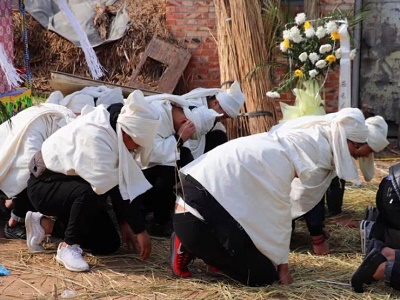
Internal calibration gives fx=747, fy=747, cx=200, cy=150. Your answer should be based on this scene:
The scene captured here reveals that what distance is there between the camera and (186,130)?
5.41m

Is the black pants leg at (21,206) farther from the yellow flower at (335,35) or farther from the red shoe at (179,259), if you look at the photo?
the yellow flower at (335,35)

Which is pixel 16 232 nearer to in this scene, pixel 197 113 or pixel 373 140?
pixel 197 113

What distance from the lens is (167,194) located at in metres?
5.41

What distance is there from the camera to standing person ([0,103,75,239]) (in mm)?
4941

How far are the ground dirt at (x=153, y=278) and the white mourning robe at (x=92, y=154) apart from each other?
0.51m

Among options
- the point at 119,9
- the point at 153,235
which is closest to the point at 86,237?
the point at 153,235

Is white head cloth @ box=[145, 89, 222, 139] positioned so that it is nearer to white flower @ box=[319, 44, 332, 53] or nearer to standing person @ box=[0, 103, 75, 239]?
standing person @ box=[0, 103, 75, 239]

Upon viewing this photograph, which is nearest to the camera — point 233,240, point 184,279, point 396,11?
point 233,240

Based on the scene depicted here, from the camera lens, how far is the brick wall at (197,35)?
8516mm

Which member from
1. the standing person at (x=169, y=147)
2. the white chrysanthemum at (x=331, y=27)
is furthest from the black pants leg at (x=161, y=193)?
the white chrysanthemum at (x=331, y=27)

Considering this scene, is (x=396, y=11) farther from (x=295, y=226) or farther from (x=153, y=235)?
(x=153, y=235)

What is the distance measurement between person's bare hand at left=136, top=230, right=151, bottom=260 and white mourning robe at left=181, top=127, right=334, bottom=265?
0.59 metres

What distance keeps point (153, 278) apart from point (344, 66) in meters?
3.15

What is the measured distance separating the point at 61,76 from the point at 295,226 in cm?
235
